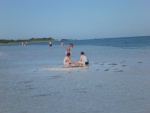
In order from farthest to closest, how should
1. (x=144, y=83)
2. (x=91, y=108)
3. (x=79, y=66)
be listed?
(x=79, y=66) → (x=144, y=83) → (x=91, y=108)

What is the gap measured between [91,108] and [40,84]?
23.0 ft

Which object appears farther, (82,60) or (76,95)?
(82,60)

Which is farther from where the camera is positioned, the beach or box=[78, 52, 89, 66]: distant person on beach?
box=[78, 52, 89, 66]: distant person on beach

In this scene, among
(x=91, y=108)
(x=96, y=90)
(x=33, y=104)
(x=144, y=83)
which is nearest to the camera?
(x=91, y=108)

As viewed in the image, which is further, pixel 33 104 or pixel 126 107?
pixel 33 104

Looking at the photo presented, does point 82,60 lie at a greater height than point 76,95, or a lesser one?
greater

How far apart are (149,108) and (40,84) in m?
8.26

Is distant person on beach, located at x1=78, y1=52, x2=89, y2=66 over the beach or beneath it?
over

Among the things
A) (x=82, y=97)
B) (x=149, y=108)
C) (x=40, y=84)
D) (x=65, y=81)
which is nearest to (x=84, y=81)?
(x=65, y=81)

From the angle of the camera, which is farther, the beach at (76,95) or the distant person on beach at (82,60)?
the distant person on beach at (82,60)

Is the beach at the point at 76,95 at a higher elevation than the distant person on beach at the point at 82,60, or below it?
below

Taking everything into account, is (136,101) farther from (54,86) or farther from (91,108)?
(54,86)

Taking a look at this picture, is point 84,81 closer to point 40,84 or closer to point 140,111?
point 40,84

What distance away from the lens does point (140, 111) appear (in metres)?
11.2
